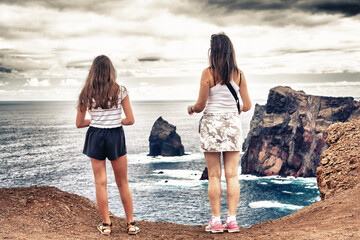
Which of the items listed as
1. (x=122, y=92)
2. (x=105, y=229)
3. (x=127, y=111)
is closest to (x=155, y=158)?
(x=105, y=229)

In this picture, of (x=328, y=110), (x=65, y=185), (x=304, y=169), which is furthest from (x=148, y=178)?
(x=328, y=110)

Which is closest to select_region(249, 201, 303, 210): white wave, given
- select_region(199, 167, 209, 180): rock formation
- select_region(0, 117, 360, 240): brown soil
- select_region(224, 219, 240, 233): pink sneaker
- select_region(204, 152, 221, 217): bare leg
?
select_region(199, 167, 209, 180): rock formation

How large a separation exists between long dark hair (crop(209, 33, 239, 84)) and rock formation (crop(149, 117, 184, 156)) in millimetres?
123852

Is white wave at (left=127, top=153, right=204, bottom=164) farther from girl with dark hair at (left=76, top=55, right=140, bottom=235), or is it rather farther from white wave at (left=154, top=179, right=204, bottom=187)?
girl with dark hair at (left=76, top=55, right=140, bottom=235)

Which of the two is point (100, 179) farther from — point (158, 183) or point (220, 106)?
point (158, 183)

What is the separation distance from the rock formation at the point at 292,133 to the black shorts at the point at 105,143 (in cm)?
10538

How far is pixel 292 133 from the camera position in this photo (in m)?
114

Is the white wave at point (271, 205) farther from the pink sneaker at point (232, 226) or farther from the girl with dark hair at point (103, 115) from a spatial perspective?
the girl with dark hair at point (103, 115)

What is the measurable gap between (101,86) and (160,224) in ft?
12.7

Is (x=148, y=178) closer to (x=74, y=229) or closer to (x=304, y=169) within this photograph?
(x=304, y=169)

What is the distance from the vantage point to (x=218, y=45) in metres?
5.79

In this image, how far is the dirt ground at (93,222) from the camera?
592 cm

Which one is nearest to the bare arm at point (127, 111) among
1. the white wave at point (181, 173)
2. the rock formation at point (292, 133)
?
the white wave at point (181, 173)

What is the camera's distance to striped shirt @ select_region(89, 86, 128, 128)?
5.79 metres
